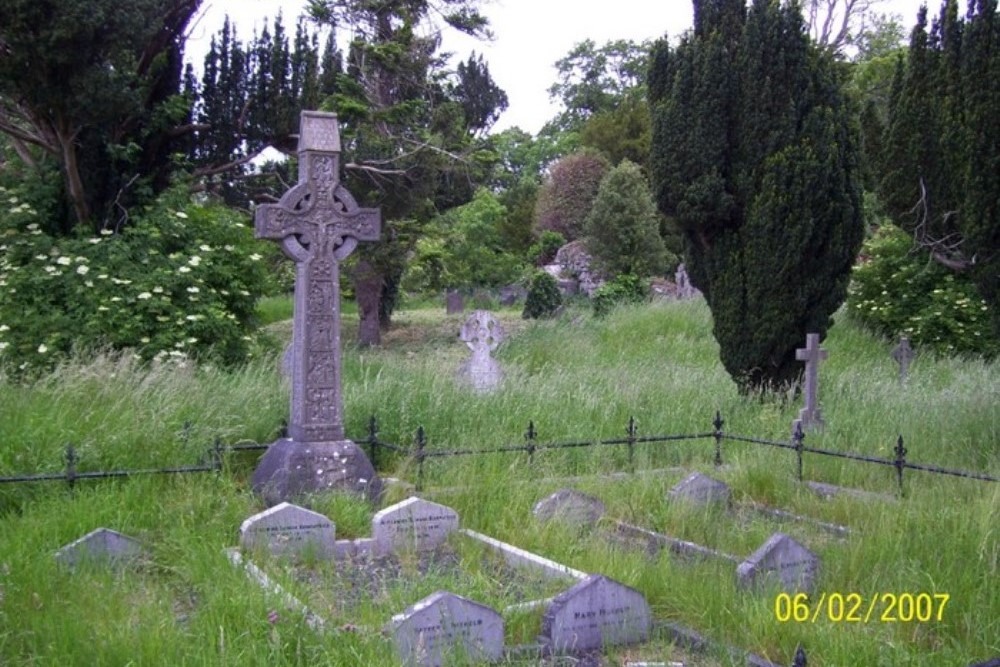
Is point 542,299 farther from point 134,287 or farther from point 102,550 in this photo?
point 102,550

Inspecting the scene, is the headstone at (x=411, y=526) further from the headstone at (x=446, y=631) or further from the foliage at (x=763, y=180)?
the foliage at (x=763, y=180)

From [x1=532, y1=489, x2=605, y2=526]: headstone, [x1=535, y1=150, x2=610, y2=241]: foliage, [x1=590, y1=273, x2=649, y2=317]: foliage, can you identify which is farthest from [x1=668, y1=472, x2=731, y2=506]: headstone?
[x1=535, y1=150, x2=610, y2=241]: foliage

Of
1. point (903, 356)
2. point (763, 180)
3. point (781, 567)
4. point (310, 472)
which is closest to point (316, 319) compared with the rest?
point (310, 472)

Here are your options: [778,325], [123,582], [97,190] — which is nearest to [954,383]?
[778,325]

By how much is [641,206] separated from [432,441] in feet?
74.6

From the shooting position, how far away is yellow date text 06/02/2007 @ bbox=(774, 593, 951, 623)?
15.7 feet

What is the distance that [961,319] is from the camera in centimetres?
1798

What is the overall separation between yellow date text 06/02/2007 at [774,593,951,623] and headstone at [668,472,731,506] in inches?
78.5

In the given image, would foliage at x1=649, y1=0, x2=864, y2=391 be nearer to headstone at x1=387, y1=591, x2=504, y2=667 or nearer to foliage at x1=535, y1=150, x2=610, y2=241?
headstone at x1=387, y1=591, x2=504, y2=667

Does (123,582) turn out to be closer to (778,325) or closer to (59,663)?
(59,663)

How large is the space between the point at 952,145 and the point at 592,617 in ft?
21.2

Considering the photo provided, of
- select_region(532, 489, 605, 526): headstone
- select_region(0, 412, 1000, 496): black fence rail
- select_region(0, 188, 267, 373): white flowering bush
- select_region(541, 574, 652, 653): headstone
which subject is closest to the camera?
select_region(541, 574, 652, 653): headstone

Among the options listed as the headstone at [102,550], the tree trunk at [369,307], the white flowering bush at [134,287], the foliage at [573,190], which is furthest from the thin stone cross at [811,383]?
the foliage at [573,190]

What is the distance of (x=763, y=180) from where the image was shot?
1151 cm
